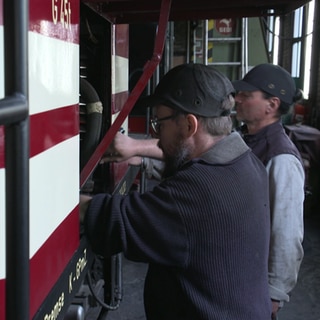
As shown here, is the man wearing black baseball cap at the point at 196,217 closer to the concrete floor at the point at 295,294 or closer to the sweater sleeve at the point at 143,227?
the sweater sleeve at the point at 143,227

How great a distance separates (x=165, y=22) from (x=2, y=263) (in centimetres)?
97

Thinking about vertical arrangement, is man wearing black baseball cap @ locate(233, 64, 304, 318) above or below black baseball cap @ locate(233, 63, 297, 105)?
below

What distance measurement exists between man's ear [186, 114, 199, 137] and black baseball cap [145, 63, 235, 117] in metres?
0.01

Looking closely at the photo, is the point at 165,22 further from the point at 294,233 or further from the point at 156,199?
the point at 294,233

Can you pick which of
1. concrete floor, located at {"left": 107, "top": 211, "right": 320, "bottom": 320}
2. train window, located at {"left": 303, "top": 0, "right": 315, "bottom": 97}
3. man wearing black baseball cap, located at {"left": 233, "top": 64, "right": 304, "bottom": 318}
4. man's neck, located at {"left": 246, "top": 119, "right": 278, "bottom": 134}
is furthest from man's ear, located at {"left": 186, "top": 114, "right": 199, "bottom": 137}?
train window, located at {"left": 303, "top": 0, "right": 315, "bottom": 97}

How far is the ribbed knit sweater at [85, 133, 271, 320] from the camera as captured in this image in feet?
4.21

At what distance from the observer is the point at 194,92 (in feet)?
4.76

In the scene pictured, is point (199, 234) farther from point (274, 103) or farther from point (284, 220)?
point (274, 103)

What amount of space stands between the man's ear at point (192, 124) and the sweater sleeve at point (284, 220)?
76 centimetres

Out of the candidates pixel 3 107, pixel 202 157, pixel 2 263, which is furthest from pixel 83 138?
pixel 3 107

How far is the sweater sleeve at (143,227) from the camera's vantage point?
1274 mm

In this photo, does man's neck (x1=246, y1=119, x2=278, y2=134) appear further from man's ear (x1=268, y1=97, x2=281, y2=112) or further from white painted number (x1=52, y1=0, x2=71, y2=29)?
A: white painted number (x1=52, y1=0, x2=71, y2=29)

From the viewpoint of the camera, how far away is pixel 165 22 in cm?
154

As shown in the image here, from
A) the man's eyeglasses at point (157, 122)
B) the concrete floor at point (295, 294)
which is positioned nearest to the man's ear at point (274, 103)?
the man's eyeglasses at point (157, 122)
